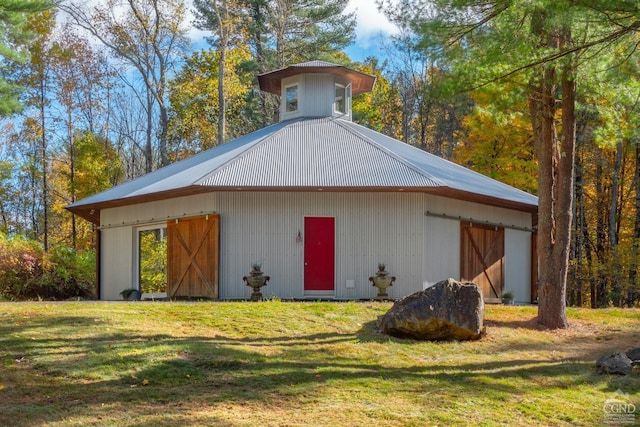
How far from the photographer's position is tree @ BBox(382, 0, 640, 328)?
9.82 metres

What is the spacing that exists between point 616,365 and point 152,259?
13465mm

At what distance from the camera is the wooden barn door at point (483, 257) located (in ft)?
60.8

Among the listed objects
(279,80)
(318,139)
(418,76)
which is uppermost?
(418,76)

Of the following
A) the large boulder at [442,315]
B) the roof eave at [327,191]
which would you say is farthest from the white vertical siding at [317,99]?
the large boulder at [442,315]

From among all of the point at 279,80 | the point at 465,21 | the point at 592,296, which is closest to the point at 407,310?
the point at 465,21

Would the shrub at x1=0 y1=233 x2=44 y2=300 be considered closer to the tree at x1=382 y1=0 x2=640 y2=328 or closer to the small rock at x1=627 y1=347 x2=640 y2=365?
the tree at x1=382 y1=0 x2=640 y2=328

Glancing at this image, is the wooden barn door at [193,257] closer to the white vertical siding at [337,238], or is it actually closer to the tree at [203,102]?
the white vertical siding at [337,238]

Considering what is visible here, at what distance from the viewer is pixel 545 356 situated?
1119 centimetres

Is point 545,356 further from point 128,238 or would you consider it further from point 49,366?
point 128,238

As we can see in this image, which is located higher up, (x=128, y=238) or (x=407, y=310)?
(x=128, y=238)

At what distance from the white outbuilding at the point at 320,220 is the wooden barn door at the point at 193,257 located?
1.1 inches

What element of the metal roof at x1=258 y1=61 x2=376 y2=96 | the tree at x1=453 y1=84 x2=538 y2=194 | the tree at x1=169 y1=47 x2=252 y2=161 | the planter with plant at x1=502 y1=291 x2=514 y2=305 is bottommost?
the planter with plant at x1=502 y1=291 x2=514 y2=305

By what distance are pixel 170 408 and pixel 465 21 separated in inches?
314

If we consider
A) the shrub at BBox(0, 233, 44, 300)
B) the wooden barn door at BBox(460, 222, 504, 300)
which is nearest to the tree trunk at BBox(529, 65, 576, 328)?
the wooden barn door at BBox(460, 222, 504, 300)
